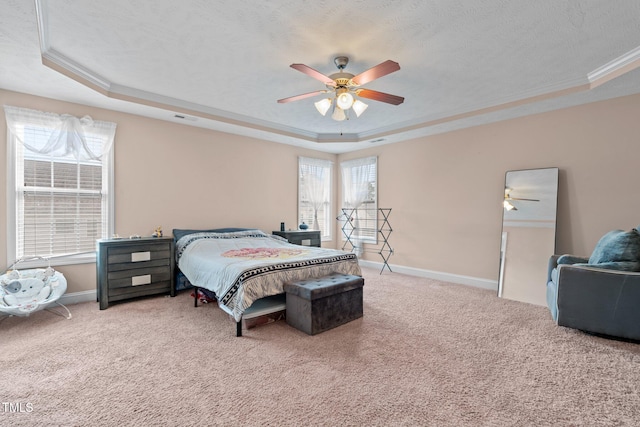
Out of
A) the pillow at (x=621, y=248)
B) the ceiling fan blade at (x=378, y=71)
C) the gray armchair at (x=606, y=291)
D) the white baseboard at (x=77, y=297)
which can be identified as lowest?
the white baseboard at (x=77, y=297)

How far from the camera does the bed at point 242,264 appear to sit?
8.71 ft

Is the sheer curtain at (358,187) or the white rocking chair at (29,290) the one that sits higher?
the sheer curtain at (358,187)

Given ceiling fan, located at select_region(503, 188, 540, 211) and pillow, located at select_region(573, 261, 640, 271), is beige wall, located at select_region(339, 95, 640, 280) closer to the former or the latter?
ceiling fan, located at select_region(503, 188, 540, 211)

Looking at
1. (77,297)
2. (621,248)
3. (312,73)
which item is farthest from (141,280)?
(621,248)

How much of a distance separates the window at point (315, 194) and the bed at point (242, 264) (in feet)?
5.35

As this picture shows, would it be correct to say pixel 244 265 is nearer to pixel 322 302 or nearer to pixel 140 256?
pixel 322 302

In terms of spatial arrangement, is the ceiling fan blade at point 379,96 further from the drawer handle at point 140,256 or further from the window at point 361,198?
the drawer handle at point 140,256

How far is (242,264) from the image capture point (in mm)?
2877

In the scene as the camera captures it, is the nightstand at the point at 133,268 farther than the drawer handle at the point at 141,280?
No

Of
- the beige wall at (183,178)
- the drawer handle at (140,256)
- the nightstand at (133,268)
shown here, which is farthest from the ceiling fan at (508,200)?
the drawer handle at (140,256)

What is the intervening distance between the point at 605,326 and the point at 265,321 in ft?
9.88

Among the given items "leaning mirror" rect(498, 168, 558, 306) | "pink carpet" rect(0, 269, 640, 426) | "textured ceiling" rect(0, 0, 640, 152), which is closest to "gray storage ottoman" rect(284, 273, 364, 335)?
"pink carpet" rect(0, 269, 640, 426)

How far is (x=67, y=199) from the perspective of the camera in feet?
11.6

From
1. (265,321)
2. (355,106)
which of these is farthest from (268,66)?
(265,321)
